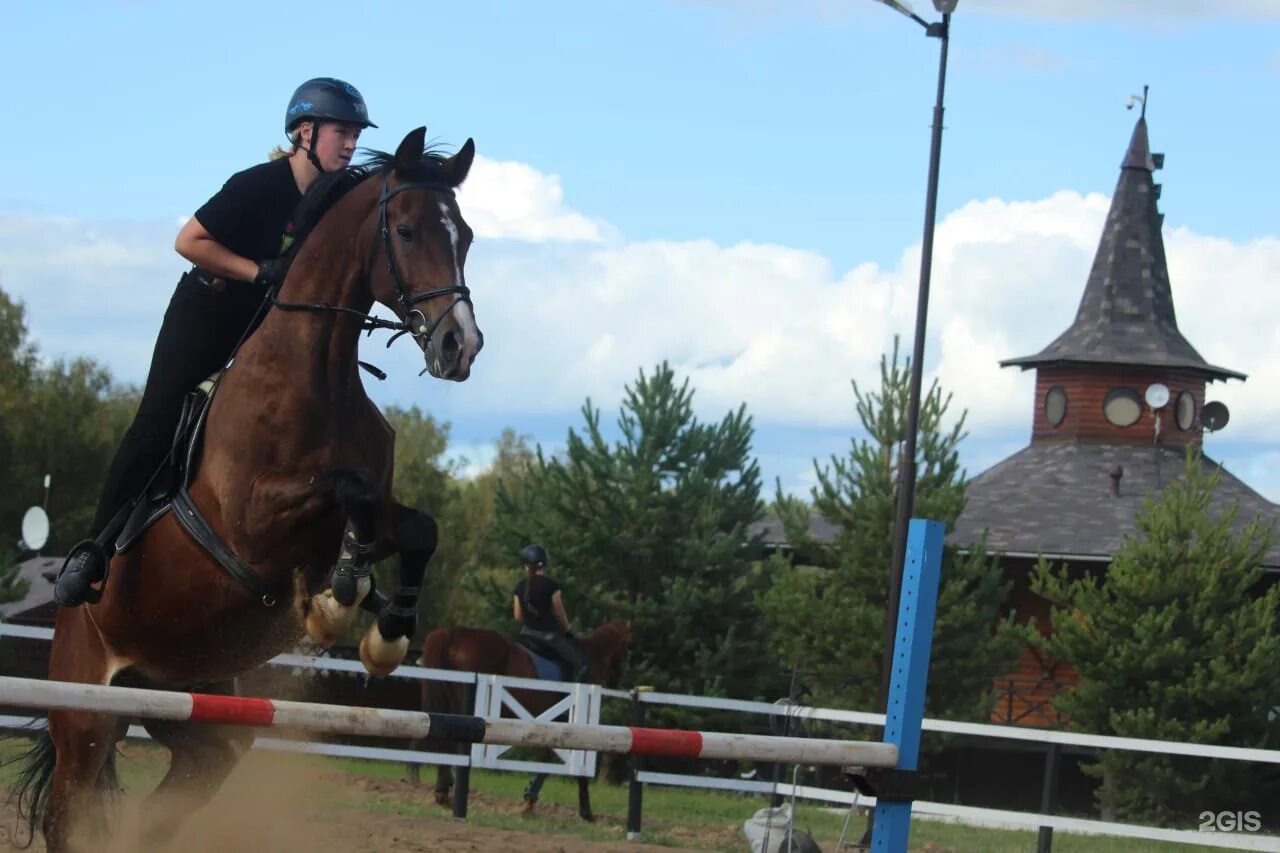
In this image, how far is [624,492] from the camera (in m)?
21.3

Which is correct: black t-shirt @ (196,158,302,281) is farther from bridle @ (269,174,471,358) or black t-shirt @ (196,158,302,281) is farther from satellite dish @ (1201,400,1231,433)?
satellite dish @ (1201,400,1231,433)

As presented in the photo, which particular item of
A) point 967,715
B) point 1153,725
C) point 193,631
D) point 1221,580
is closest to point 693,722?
point 967,715

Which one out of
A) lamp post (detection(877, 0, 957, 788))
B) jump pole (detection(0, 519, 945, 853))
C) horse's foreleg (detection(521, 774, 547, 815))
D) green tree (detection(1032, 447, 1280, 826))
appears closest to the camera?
jump pole (detection(0, 519, 945, 853))

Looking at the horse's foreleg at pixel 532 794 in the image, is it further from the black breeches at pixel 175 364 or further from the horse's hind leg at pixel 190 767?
the black breeches at pixel 175 364

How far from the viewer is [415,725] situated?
5.09 m

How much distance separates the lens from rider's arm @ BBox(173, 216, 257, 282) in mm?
5926

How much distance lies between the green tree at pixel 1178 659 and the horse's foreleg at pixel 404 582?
13.9m

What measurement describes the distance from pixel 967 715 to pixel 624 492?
5.07m

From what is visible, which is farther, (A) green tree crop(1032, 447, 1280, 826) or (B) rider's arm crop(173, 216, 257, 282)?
(A) green tree crop(1032, 447, 1280, 826)

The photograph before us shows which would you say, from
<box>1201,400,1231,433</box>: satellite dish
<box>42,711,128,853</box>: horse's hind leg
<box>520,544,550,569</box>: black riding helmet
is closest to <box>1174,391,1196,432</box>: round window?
<box>1201,400,1231,433</box>: satellite dish

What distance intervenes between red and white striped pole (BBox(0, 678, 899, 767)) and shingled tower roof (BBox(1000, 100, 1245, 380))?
29.3 metres

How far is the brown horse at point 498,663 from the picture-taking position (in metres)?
14.3

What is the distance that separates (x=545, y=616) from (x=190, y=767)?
334 inches

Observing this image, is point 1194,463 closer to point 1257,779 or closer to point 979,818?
point 1257,779
